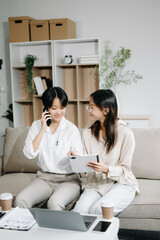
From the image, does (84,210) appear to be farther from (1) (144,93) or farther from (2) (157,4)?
(2) (157,4)

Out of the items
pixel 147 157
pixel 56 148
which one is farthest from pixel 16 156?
pixel 147 157

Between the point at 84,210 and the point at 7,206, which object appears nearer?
the point at 7,206

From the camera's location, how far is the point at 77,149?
2.29 meters

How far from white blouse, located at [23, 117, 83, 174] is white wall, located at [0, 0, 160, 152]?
224 cm

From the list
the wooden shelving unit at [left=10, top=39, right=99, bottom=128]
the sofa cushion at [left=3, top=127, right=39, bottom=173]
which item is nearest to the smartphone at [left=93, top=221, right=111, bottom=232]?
the sofa cushion at [left=3, top=127, right=39, bottom=173]

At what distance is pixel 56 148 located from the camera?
231cm

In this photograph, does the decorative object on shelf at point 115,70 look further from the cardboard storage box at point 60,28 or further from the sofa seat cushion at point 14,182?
the sofa seat cushion at point 14,182

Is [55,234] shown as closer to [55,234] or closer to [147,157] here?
[55,234]

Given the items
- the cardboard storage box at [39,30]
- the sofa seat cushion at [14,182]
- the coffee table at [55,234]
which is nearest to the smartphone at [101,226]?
the coffee table at [55,234]

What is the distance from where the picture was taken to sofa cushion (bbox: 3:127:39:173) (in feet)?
9.32

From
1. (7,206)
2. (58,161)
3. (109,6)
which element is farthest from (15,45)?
(7,206)

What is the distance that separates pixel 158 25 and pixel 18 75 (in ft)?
6.58

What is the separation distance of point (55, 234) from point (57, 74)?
298cm

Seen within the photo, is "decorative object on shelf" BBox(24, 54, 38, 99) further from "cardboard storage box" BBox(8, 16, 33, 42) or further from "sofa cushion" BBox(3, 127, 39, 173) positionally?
"sofa cushion" BBox(3, 127, 39, 173)
